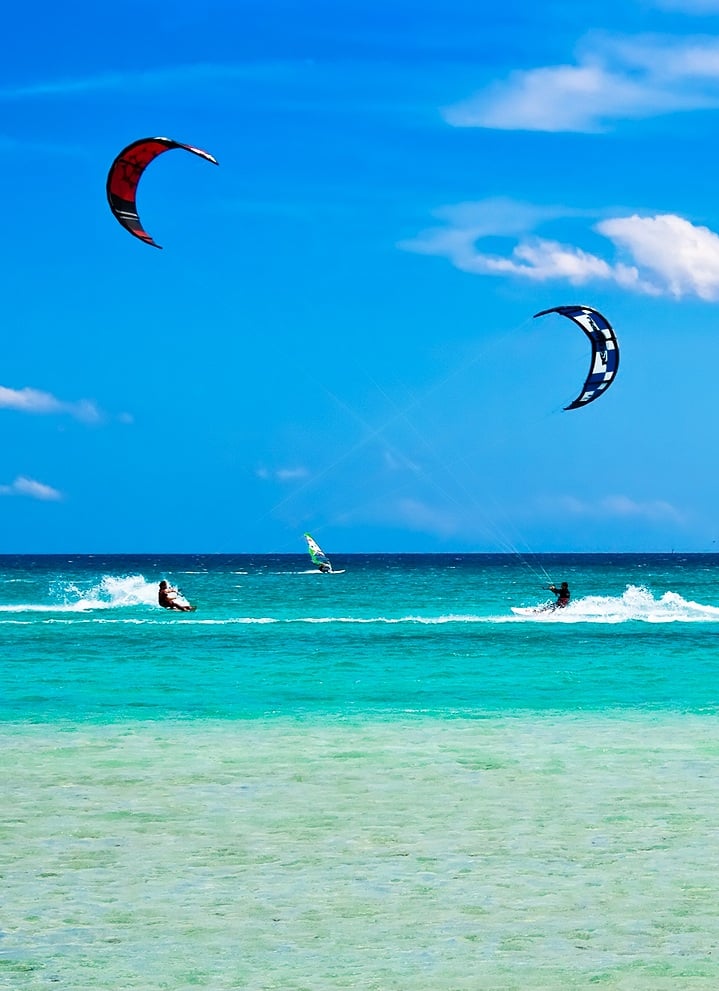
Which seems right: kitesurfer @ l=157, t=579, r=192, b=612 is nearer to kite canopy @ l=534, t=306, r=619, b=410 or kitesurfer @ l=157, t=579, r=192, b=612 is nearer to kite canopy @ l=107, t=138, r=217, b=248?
kite canopy @ l=534, t=306, r=619, b=410

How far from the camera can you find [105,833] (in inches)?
356

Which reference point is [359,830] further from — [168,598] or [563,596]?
[168,598]

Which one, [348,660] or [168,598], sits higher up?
[168,598]

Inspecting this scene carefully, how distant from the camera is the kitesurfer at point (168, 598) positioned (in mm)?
38375

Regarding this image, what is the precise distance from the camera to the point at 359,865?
8.17 metres

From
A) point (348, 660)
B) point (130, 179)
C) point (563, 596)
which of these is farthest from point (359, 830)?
point (563, 596)

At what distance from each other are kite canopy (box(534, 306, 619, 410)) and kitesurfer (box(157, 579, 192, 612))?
1613 cm

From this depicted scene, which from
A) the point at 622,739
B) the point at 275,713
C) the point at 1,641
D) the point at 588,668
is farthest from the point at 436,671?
the point at 1,641

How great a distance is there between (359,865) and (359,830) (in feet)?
3.23

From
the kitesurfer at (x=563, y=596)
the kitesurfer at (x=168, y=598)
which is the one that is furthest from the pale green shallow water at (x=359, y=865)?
the kitesurfer at (x=168, y=598)

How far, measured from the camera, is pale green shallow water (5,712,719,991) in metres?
6.36

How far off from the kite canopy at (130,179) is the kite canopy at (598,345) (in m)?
9.68

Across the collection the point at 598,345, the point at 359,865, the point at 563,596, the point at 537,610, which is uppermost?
the point at 598,345

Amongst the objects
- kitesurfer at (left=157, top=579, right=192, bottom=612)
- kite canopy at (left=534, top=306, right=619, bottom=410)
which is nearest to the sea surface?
kite canopy at (left=534, top=306, right=619, bottom=410)
